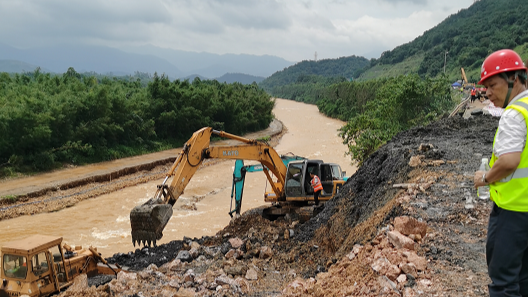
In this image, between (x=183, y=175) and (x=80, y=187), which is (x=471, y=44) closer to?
(x=80, y=187)

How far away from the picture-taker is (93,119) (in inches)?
1137

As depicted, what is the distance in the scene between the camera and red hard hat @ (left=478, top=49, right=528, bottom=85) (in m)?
3.00

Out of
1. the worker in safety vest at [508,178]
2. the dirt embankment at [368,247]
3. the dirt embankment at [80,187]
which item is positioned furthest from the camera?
the dirt embankment at [80,187]

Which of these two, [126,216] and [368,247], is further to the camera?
[126,216]

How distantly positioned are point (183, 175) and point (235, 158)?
7.42 ft

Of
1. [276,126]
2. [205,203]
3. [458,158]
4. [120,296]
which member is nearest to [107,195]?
[205,203]

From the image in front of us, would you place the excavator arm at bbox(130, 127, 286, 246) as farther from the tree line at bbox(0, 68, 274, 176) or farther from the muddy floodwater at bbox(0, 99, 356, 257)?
the tree line at bbox(0, 68, 274, 176)

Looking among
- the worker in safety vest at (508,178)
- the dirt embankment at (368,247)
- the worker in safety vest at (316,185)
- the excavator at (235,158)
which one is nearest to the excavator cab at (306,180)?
the excavator at (235,158)

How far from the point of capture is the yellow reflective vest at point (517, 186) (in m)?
2.83

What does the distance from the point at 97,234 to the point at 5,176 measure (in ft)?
33.2

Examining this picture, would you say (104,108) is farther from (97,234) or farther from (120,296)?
(120,296)

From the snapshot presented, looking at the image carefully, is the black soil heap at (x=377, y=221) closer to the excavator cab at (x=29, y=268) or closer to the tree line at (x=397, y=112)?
the excavator cab at (x=29, y=268)

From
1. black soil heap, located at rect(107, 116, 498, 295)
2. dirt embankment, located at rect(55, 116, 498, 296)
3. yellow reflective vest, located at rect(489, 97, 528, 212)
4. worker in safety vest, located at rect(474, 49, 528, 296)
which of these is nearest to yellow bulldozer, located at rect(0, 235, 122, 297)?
dirt embankment, located at rect(55, 116, 498, 296)

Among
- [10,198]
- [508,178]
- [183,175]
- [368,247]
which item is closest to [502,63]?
[508,178]
